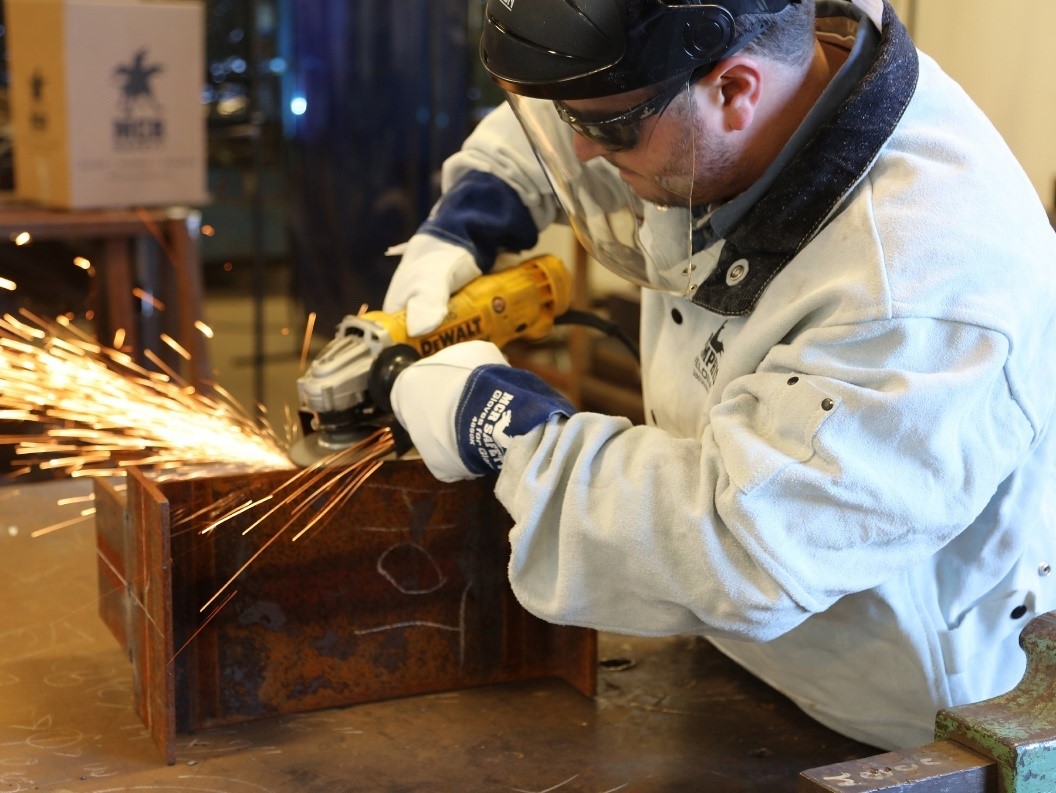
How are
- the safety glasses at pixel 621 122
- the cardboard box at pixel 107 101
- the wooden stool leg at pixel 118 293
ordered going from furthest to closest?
1. the wooden stool leg at pixel 118 293
2. the cardboard box at pixel 107 101
3. the safety glasses at pixel 621 122

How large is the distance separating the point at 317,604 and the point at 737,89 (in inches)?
29.5

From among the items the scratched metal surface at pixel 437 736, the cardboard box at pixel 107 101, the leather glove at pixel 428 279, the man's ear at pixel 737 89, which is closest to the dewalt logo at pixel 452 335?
the leather glove at pixel 428 279

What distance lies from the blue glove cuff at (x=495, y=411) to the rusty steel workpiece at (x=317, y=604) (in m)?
0.15

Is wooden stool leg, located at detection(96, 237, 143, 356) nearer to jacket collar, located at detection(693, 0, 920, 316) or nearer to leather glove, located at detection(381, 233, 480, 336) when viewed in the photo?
leather glove, located at detection(381, 233, 480, 336)

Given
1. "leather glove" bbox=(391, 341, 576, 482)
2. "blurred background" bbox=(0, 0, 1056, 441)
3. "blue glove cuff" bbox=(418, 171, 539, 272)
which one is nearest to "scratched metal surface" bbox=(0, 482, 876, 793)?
"leather glove" bbox=(391, 341, 576, 482)

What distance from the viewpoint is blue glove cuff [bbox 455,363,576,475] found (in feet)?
4.20

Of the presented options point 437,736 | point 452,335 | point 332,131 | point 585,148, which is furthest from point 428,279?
point 332,131

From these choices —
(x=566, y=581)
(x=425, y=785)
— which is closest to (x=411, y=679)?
(x=425, y=785)

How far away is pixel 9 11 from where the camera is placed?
3.61 m

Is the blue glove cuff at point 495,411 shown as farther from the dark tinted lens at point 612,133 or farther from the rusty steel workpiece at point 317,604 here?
the dark tinted lens at point 612,133

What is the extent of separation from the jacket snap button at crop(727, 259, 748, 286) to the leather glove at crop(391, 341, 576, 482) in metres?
0.22

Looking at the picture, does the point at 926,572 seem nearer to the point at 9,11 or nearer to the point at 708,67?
the point at 708,67

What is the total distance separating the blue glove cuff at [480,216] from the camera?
182cm

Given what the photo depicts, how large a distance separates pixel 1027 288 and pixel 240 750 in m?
0.96
